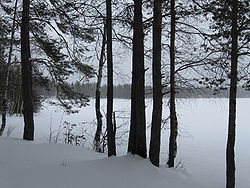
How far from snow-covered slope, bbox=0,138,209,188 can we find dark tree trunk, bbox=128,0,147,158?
0.37 metres

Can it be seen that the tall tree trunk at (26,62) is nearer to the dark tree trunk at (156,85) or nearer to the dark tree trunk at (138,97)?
the dark tree trunk at (138,97)

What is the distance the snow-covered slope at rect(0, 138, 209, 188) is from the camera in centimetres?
460

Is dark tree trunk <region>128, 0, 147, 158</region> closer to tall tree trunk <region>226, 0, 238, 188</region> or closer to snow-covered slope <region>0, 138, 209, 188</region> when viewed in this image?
snow-covered slope <region>0, 138, 209, 188</region>

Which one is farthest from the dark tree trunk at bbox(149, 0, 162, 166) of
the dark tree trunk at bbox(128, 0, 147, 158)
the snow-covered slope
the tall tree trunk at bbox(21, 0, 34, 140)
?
the tall tree trunk at bbox(21, 0, 34, 140)

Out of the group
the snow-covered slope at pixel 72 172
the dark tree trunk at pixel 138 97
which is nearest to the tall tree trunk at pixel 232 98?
the snow-covered slope at pixel 72 172

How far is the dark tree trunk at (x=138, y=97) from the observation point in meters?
6.81

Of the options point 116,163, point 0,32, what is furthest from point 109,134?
point 0,32

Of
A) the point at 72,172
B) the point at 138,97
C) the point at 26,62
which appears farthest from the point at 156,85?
the point at 26,62

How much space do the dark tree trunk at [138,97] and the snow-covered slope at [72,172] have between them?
37cm

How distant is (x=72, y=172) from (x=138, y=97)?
264 centimetres

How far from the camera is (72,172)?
5.29 metres

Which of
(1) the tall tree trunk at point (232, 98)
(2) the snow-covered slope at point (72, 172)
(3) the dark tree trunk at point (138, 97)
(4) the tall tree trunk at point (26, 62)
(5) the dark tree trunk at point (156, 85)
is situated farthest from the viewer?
(4) the tall tree trunk at point (26, 62)

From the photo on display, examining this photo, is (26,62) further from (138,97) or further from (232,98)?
(232,98)

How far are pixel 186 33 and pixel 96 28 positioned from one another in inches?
153
